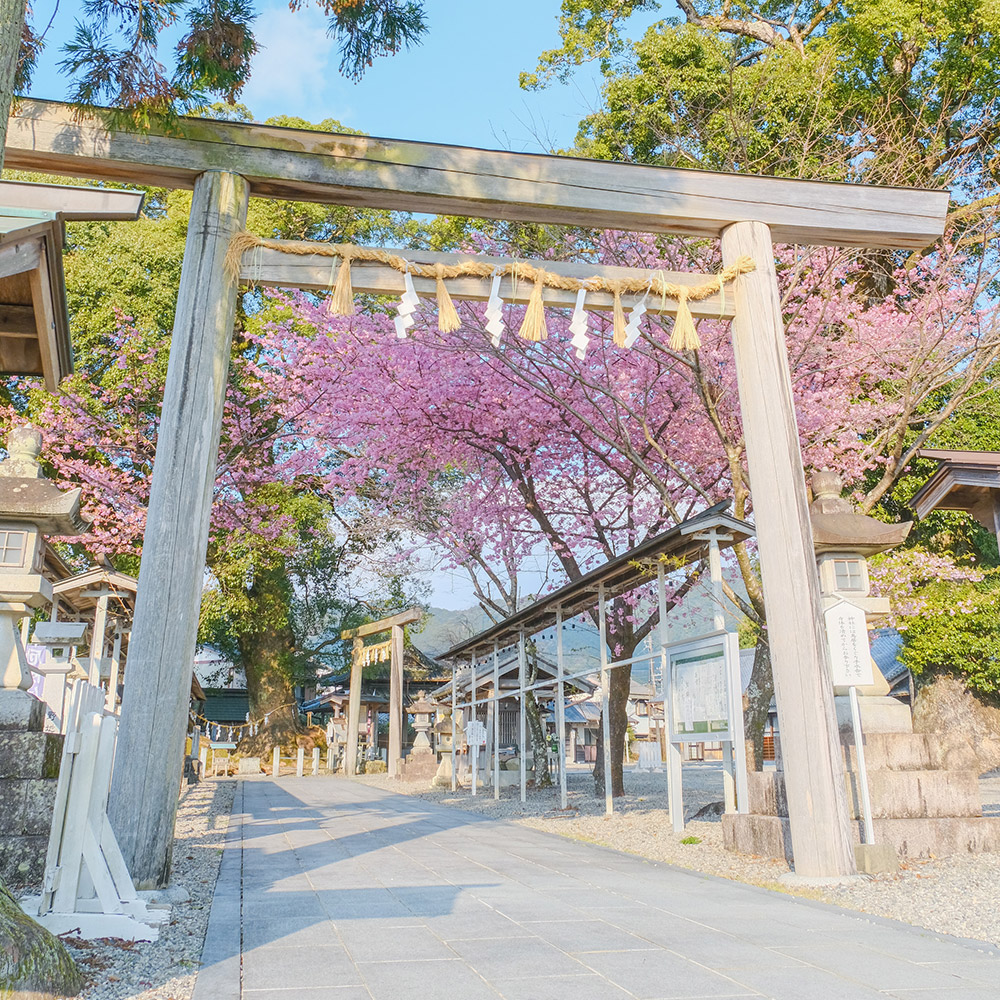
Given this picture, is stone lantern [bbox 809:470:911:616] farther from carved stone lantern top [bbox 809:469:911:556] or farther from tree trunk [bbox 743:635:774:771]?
tree trunk [bbox 743:635:774:771]

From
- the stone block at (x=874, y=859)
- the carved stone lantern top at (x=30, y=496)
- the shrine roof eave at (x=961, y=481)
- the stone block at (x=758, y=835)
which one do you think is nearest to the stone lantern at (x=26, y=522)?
the carved stone lantern top at (x=30, y=496)

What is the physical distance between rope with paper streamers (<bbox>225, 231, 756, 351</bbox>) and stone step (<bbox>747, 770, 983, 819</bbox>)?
11.3 feet

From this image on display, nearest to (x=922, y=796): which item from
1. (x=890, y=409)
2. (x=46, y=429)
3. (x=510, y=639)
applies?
(x=890, y=409)

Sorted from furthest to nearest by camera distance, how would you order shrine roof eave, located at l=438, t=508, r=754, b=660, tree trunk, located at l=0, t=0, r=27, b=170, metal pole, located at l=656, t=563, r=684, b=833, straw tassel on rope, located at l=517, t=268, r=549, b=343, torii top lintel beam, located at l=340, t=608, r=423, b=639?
torii top lintel beam, located at l=340, t=608, r=423, b=639 → metal pole, located at l=656, t=563, r=684, b=833 → shrine roof eave, located at l=438, t=508, r=754, b=660 → straw tassel on rope, located at l=517, t=268, r=549, b=343 → tree trunk, located at l=0, t=0, r=27, b=170

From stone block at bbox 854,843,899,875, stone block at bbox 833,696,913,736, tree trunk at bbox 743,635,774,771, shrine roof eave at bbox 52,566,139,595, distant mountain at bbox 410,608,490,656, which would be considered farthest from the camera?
distant mountain at bbox 410,608,490,656

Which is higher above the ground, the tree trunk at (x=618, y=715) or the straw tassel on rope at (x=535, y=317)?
the straw tassel on rope at (x=535, y=317)

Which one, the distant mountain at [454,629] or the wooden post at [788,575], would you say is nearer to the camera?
the wooden post at [788,575]

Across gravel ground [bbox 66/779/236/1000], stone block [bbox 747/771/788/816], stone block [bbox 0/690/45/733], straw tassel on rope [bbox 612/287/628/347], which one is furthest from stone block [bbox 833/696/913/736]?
stone block [bbox 0/690/45/733]

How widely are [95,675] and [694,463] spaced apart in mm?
8412

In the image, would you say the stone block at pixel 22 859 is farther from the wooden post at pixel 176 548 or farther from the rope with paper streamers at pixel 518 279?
the rope with paper streamers at pixel 518 279

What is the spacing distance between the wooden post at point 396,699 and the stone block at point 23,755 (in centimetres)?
1465

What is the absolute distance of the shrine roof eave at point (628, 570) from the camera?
297 inches

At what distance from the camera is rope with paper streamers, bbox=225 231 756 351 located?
555 centimetres

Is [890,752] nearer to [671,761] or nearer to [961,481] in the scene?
[671,761]
